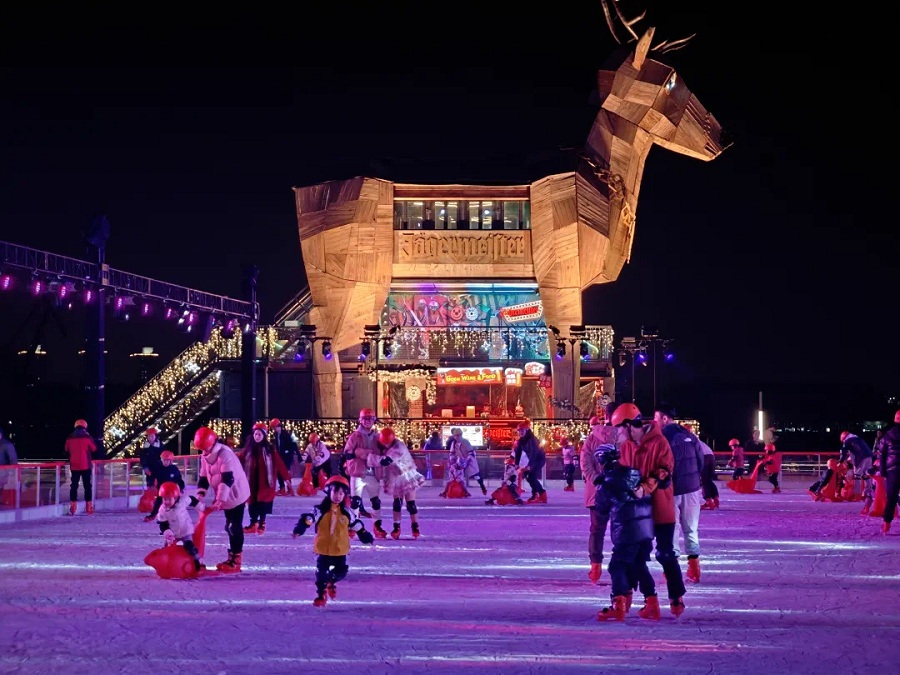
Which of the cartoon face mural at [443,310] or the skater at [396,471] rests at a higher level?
the cartoon face mural at [443,310]

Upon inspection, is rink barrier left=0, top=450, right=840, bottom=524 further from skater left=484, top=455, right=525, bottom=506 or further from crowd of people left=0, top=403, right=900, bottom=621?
skater left=484, top=455, right=525, bottom=506

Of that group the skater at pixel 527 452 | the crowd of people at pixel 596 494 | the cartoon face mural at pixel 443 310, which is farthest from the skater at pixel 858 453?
the cartoon face mural at pixel 443 310

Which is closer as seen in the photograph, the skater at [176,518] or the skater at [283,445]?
the skater at [176,518]

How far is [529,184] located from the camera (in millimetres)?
44062

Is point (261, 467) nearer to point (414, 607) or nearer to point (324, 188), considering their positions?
point (414, 607)

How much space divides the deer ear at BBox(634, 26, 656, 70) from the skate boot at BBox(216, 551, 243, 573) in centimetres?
2604

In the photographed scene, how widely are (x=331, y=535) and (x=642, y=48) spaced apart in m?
27.8

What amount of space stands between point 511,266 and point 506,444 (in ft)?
27.1

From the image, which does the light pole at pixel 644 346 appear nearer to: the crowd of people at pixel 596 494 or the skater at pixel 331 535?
the crowd of people at pixel 596 494

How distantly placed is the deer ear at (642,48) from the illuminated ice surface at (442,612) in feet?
69.7

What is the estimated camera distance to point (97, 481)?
2461 cm

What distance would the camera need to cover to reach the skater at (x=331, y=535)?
10.3 m

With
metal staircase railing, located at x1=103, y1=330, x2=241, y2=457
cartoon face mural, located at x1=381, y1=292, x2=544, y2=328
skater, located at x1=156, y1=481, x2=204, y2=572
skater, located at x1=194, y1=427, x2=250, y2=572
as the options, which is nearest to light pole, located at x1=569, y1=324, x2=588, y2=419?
cartoon face mural, located at x1=381, y1=292, x2=544, y2=328

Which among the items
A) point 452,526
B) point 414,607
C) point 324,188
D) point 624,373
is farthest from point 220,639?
point 624,373
